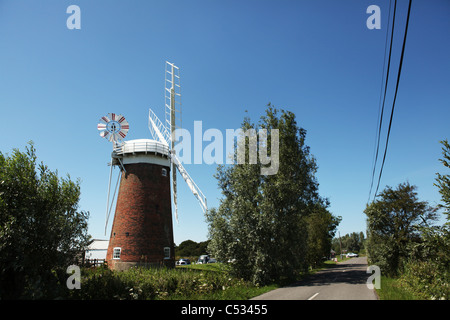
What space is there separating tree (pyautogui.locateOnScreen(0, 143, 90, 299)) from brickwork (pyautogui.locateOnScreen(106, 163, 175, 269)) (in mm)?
11628

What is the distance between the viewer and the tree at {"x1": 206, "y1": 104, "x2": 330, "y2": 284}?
19.5 m

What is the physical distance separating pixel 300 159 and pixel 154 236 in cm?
1517

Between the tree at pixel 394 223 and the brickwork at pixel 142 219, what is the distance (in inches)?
745

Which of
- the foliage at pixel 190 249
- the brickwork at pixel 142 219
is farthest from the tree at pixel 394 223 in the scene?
the foliage at pixel 190 249

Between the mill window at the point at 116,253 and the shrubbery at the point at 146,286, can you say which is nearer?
the shrubbery at the point at 146,286

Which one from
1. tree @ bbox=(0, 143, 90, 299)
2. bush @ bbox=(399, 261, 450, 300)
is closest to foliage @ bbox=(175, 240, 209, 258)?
bush @ bbox=(399, 261, 450, 300)

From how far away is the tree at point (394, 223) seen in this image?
21281 mm

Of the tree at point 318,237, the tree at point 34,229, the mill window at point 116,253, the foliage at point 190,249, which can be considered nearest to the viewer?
the tree at point 34,229

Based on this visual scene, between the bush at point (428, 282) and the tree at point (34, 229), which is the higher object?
the tree at point (34, 229)

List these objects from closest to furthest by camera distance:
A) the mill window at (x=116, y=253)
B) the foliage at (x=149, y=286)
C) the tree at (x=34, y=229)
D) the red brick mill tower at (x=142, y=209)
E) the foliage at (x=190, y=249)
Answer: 1. the tree at (x=34, y=229)
2. the foliage at (x=149, y=286)
3. the mill window at (x=116, y=253)
4. the red brick mill tower at (x=142, y=209)
5. the foliage at (x=190, y=249)

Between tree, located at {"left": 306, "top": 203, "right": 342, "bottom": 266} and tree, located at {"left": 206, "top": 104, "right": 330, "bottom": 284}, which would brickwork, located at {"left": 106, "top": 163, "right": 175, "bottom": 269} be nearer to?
tree, located at {"left": 206, "top": 104, "right": 330, "bottom": 284}

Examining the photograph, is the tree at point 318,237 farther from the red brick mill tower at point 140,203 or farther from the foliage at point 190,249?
the foliage at point 190,249
